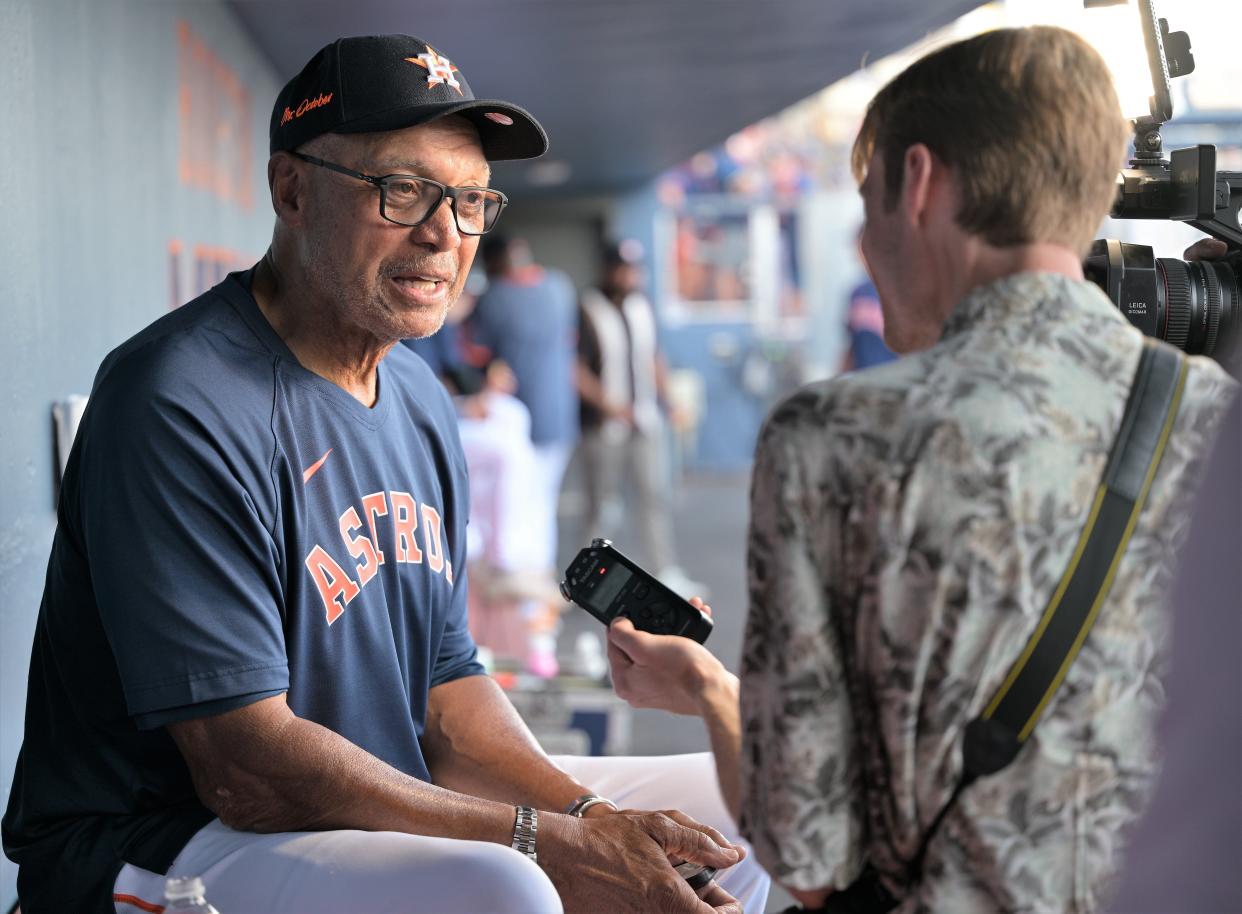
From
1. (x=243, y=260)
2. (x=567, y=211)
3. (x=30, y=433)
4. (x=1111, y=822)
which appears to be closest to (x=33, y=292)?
(x=30, y=433)

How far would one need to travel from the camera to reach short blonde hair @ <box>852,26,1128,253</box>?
3.75ft

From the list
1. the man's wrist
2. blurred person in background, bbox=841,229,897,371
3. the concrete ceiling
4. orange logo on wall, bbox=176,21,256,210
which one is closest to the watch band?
the man's wrist

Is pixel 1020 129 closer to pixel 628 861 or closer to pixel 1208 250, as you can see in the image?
pixel 628 861

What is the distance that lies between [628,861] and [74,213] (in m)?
1.65

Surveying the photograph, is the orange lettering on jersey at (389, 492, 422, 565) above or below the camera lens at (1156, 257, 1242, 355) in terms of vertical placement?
below

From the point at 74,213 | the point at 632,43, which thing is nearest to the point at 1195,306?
the point at 74,213

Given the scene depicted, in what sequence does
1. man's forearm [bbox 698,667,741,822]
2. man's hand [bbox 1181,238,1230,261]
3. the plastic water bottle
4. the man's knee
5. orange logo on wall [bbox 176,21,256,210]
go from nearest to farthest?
man's forearm [bbox 698,667,741,822]
the plastic water bottle
the man's knee
man's hand [bbox 1181,238,1230,261]
orange logo on wall [bbox 176,21,256,210]

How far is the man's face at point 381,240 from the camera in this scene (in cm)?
198

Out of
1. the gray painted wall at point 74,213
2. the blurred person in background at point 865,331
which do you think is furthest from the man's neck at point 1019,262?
the blurred person in background at point 865,331

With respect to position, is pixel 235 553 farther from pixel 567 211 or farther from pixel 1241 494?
pixel 567 211

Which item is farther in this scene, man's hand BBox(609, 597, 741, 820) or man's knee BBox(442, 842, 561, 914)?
man's knee BBox(442, 842, 561, 914)

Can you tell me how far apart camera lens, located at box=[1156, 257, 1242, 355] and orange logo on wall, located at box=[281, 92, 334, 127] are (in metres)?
1.33

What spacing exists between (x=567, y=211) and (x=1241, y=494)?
1570 cm

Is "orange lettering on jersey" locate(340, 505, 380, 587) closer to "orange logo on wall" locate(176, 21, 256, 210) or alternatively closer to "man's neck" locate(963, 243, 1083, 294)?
"man's neck" locate(963, 243, 1083, 294)
